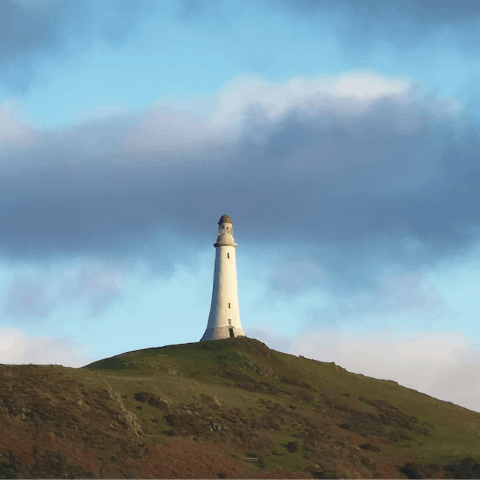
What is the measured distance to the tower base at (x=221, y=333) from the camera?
109 meters

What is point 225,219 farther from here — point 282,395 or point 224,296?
point 282,395

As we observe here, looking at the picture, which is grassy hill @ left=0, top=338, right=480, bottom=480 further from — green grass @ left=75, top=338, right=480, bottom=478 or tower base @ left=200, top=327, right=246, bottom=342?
tower base @ left=200, top=327, right=246, bottom=342

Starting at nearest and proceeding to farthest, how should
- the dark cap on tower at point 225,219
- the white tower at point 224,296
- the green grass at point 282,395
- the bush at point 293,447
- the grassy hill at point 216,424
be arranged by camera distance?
the grassy hill at point 216,424
the bush at point 293,447
the green grass at point 282,395
the white tower at point 224,296
the dark cap on tower at point 225,219

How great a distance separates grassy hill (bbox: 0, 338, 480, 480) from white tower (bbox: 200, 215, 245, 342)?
9851 millimetres

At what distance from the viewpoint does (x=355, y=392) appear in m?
97.4

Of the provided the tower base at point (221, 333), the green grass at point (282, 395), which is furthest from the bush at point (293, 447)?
the tower base at point (221, 333)

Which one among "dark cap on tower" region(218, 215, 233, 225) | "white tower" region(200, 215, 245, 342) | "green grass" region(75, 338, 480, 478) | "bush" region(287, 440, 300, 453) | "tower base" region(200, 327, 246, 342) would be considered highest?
"dark cap on tower" region(218, 215, 233, 225)

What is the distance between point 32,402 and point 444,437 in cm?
5069

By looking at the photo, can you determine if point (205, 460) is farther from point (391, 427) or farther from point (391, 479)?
point (391, 427)

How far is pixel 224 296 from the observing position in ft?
365

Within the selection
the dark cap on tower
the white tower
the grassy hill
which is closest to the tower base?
the white tower

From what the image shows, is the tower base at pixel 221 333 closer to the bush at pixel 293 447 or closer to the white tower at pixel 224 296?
the white tower at pixel 224 296

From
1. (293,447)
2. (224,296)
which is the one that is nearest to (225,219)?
(224,296)

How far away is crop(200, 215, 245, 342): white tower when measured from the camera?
110125mm
